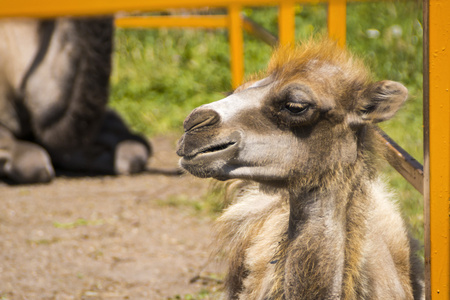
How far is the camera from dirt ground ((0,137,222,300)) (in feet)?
11.9

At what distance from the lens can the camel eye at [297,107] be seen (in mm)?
2209

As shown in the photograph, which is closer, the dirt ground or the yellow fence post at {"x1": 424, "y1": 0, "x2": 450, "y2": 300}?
the yellow fence post at {"x1": 424, "y1": 0, "x2": 450, "y2": 300}

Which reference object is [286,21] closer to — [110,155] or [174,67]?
[110,155]

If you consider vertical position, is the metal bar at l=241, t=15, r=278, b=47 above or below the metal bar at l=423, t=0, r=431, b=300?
above

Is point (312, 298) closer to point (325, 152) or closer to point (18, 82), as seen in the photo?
point (325, 152)

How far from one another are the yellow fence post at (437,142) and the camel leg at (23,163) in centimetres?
456

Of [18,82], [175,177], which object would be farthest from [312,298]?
[18,82]

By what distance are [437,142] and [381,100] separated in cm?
29

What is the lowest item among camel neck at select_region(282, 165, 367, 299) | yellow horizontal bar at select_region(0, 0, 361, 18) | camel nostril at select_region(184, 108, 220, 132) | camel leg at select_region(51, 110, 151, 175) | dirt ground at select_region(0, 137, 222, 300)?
dirt ground at select_region(0, 137, 222, 300)

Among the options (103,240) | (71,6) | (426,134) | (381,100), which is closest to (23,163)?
(103,240)

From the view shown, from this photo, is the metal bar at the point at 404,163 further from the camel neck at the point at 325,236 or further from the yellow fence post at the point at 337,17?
the yellow fence post at the point at 337,17

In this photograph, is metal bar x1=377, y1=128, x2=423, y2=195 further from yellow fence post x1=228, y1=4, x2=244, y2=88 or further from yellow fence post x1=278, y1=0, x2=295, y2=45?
yellow fence post x1=228, y1=4, x2=244, y2=88

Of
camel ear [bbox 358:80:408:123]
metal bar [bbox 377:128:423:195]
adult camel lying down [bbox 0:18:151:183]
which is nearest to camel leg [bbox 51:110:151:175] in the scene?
adult camel lying down [bbox 0:18:151:183]

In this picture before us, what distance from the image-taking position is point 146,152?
6.59m
